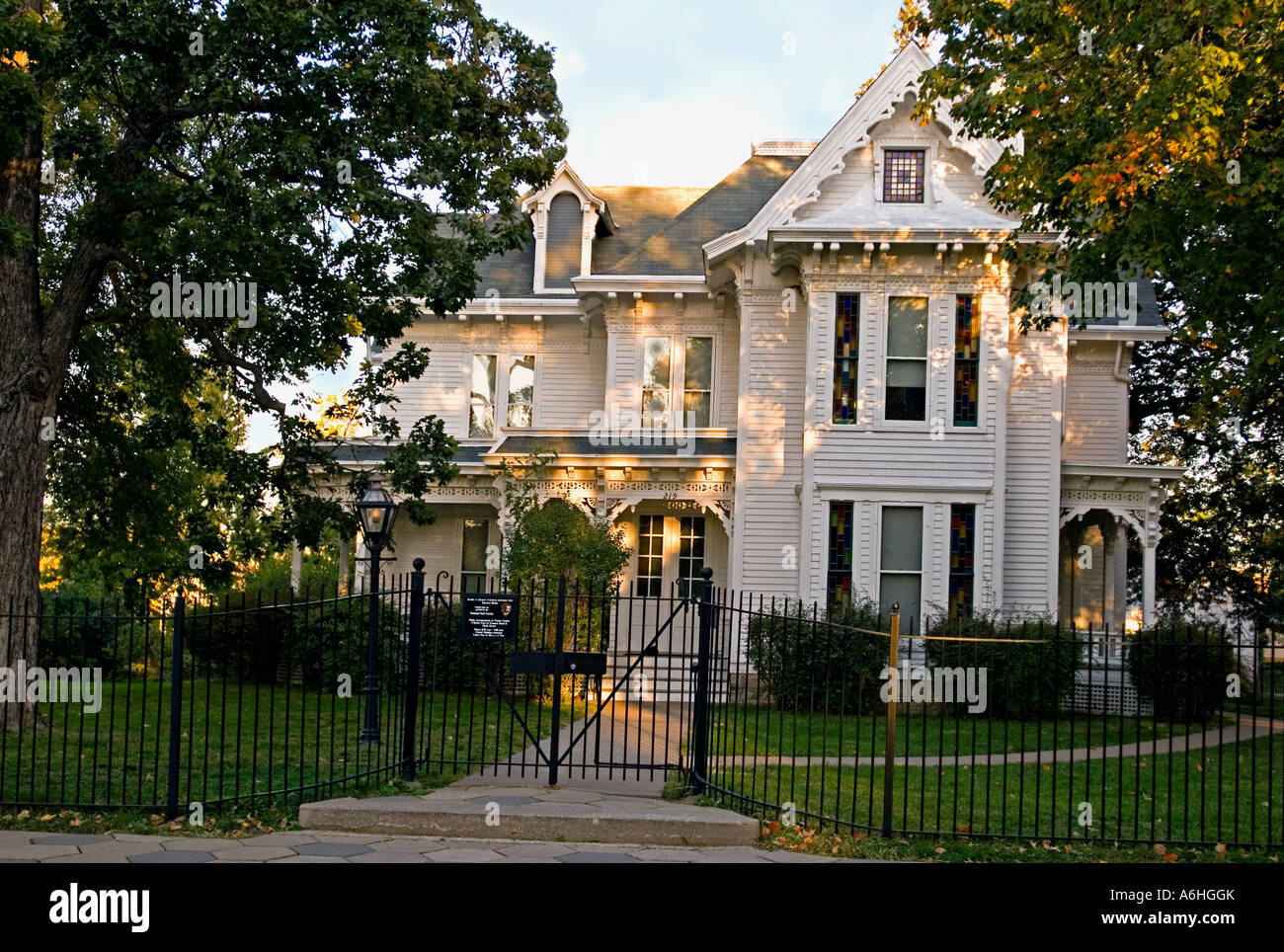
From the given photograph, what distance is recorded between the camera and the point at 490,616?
1159 centimetres

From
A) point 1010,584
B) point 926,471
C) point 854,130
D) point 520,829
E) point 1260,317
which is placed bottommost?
point 520,829

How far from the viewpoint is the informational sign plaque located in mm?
11539

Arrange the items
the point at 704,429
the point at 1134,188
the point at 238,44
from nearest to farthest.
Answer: the point at 238,44, the point at 1134,188, the point at 704,429

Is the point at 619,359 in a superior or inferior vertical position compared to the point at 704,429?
superior

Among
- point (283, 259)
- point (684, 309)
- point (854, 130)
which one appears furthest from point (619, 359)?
point (283, 259)

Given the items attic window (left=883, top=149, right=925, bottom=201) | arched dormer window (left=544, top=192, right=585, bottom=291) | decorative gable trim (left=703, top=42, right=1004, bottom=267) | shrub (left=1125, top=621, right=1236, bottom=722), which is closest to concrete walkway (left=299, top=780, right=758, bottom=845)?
shrub (left=1125, top=621, right=1236, bottom=722)

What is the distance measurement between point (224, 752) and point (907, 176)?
15564 millimetres

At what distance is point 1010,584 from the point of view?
837 inches

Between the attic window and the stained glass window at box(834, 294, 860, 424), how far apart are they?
6.57 feet

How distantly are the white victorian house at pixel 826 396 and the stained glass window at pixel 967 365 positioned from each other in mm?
39

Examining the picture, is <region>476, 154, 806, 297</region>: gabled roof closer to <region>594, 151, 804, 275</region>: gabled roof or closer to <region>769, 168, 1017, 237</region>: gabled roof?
<region>594, 151, 804, 275</region>: gabled roof

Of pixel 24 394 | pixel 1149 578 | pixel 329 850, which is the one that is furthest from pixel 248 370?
pixel 1149 578

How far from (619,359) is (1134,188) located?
38.2 ft
